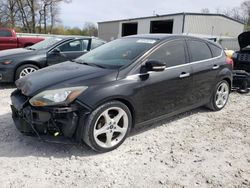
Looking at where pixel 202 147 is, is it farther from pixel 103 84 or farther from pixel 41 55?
pixel 41 55

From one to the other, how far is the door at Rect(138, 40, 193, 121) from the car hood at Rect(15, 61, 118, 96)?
24.0 inches

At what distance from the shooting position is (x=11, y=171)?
2.73 meters

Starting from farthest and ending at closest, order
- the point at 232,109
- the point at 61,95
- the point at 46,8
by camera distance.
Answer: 1. the point at 46,8
2. the point at 232,109
3. the point at 61,95

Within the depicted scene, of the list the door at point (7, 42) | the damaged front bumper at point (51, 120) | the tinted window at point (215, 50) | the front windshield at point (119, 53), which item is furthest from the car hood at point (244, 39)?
the door at point (7, 42)

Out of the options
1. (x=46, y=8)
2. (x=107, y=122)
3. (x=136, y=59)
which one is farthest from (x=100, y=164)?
(x=46, y=8)

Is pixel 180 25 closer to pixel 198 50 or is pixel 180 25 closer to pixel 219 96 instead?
pixel 219 96

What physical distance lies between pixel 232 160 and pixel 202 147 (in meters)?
0.43

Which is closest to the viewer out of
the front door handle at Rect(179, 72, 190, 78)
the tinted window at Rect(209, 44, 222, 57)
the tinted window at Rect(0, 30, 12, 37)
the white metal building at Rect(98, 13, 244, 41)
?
the front door handle at Rect(179, 72, 190, 78)

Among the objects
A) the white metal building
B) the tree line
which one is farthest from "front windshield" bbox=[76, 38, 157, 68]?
the tree line

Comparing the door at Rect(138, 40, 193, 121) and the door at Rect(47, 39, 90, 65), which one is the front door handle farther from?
the door at Rect(47, 39, 90, 65)

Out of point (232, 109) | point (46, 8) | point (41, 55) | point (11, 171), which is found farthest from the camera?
point (46, 8)

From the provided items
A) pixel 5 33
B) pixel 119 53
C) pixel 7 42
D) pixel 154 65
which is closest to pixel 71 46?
pixel 119 53

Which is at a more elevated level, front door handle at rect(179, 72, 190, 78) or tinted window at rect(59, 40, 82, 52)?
tinted window at rect(59, 40, 82, 52)

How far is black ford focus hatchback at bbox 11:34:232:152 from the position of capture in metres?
2.92
